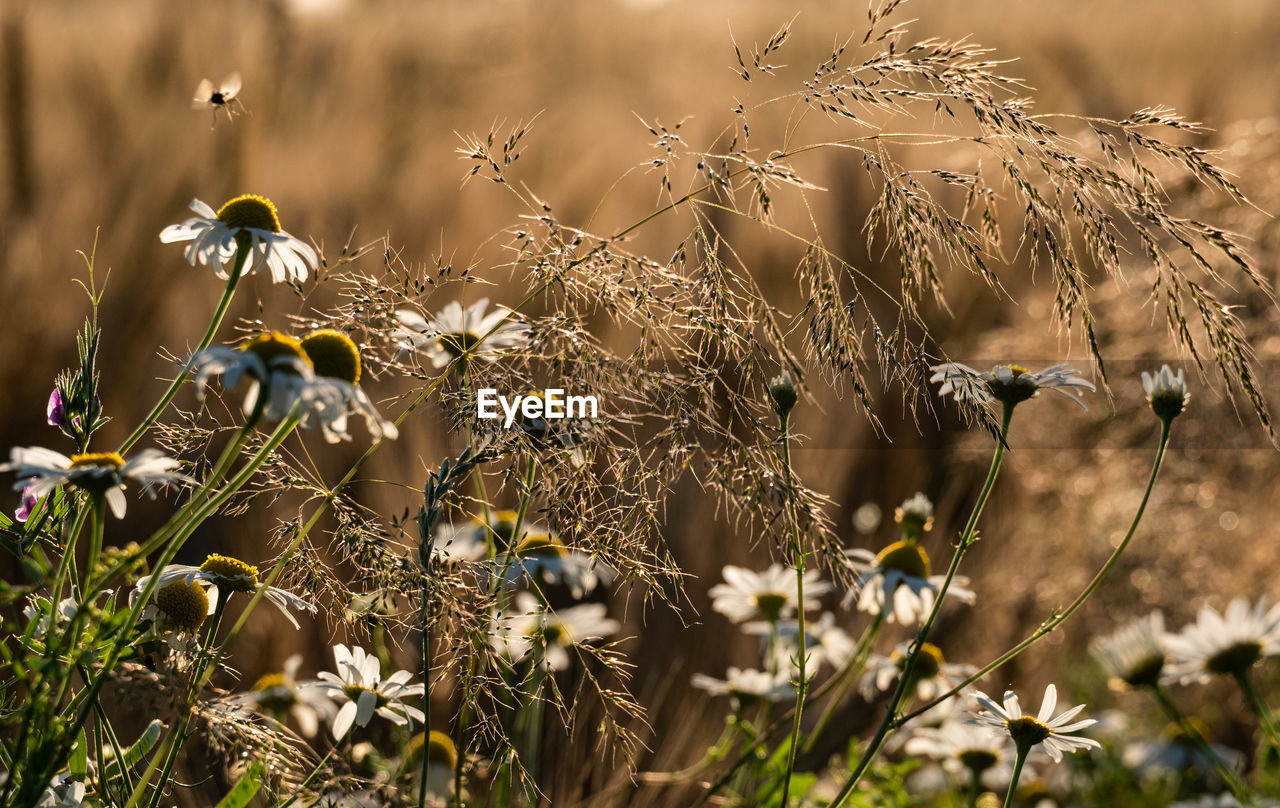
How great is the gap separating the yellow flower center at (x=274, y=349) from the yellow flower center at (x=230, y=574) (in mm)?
151

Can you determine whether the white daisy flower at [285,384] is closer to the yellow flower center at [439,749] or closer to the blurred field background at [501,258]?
the yellow flower center at [439,749]

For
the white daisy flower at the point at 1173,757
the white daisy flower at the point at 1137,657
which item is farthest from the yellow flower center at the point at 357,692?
the white daisy flower at the point at 1173,757

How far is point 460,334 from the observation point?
2.29 ft

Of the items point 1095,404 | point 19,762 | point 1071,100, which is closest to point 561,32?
point 1071,100

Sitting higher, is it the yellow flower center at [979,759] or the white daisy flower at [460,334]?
the white daisy flower at [460,334]

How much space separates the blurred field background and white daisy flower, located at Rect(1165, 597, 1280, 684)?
0.45 metres

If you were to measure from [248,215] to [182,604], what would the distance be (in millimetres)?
197

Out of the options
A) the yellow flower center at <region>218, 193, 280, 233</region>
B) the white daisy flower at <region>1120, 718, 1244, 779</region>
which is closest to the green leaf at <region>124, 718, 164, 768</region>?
the yellow flower center at <region>218, 193, 280, 233</region>

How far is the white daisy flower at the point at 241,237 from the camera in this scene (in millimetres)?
578

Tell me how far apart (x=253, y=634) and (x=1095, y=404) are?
1562mm

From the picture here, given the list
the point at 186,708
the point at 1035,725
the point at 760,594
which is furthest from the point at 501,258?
the point at 186,708

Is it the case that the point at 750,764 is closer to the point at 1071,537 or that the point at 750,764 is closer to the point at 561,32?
the point at 1071,537

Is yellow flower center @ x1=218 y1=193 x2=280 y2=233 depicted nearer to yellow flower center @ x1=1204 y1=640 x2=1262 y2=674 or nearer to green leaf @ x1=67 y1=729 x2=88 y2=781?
green leaf @ x1=67 y1=729 x2=88 y2=781

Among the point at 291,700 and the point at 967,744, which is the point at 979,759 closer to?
the point at 967,744
